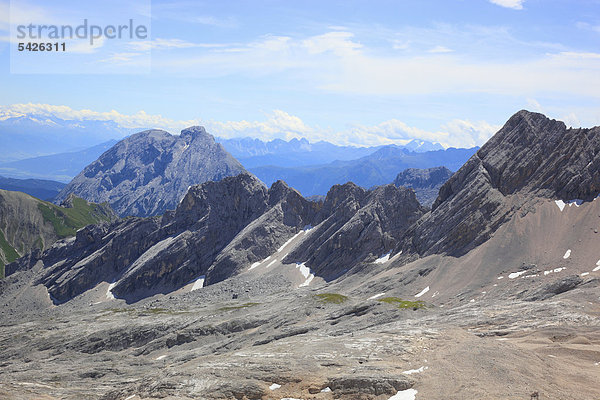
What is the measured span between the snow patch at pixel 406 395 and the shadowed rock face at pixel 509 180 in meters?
92.5

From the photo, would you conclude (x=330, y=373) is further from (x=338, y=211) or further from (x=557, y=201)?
(x=338, y=211)

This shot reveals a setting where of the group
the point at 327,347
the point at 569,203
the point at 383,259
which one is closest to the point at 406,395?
the point at 327,347

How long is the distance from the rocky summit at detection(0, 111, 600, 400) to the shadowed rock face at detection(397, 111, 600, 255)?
0.47 meters

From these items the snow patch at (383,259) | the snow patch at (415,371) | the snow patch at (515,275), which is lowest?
the snow patch at (383,259)

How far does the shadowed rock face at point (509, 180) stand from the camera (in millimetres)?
126312

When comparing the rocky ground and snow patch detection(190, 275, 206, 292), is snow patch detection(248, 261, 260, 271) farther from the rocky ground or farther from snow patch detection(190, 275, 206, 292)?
the rocky ground

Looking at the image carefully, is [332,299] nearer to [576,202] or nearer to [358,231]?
[358,231]

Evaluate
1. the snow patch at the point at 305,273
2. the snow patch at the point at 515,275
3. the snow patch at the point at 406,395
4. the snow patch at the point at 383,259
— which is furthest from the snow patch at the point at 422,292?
the snow patch at the point at 406,395

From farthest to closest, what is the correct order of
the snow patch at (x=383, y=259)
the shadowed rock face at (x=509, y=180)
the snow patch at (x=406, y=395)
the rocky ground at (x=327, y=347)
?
1. the snow patch at (x=383, y=259)
2. the shadowed rock face at (x=509, y=180)
3. the rocky ground at (x=327, y=347)
4. the snow patch at (x=406, y=395)

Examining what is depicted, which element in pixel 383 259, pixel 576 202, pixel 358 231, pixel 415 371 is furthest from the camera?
pixel 358 231

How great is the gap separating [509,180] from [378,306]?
235 feet

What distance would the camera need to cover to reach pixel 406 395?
40.2m

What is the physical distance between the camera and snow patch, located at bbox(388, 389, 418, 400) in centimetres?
3988

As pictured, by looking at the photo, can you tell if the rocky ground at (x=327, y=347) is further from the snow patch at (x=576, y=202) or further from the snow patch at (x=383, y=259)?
the snow patch at (x=576, y=202)
